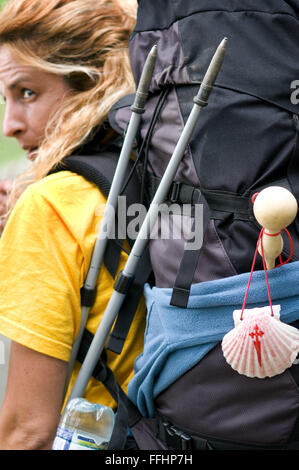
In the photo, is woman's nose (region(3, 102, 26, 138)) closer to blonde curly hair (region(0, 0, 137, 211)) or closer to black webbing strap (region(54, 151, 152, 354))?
blonde curly hair (region(0, 0, 137, 211))

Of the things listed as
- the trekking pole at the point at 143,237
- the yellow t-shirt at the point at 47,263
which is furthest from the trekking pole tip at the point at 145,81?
the yellow t-shirt at the point at 47,263

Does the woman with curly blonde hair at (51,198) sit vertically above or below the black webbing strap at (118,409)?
above

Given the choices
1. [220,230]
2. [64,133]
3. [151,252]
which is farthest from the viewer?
[64,133]

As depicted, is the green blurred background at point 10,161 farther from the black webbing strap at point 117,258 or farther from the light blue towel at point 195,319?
the light blue towel at point 195,319

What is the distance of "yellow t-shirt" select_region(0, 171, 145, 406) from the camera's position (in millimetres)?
1472

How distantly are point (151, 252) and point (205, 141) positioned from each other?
305 mm

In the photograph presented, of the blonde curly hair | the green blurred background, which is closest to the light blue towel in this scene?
the blonde curly hair

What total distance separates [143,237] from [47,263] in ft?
0.84

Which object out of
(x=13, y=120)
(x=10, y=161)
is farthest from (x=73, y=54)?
(x=10, y=161)

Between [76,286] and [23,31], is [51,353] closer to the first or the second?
[76,286]

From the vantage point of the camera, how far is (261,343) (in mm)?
1221

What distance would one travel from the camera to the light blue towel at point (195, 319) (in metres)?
1.26
